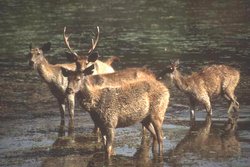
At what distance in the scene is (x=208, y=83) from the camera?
17484 mm

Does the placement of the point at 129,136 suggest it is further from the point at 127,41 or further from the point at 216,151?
the point at 127,41

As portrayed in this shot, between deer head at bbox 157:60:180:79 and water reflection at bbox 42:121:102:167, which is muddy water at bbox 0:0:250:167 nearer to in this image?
water reflection at bbox 42:121:102:167

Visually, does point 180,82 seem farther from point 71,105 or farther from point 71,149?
point 71,149

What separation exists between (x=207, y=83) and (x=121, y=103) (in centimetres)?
454

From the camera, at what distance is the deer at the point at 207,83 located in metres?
17.3

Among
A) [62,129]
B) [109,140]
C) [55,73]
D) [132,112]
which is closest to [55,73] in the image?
[55,73]

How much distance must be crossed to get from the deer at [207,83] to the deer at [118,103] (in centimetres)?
342

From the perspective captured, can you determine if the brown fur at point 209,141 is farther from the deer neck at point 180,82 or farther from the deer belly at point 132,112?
the deer neck at point 180,82

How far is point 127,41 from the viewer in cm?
3006

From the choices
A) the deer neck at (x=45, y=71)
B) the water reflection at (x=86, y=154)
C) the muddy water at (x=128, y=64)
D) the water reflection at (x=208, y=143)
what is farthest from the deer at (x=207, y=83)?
the deer neck at (x=45, y=71)

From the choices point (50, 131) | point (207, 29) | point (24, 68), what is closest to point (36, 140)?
point (50, 131)

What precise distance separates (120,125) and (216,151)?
1.94 m

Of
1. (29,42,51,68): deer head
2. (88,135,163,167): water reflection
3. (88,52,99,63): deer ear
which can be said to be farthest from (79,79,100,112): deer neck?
(29,42,51,68): deer head

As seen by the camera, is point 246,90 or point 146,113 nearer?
point 146,113
